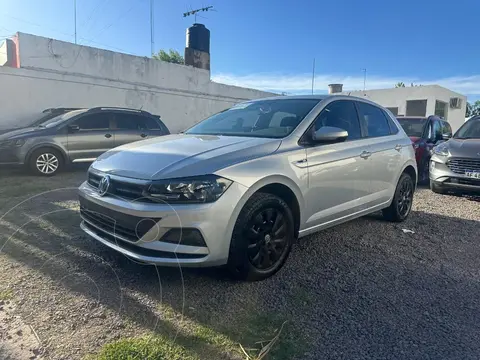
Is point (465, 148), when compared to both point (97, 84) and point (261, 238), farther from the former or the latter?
point (97, 84)

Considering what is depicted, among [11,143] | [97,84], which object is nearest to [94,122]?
[11,143]

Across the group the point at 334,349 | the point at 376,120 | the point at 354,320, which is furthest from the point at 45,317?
the point at 376,120

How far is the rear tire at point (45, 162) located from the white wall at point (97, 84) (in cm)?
389

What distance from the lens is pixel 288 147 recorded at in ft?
10.8

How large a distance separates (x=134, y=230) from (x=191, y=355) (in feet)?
3.40

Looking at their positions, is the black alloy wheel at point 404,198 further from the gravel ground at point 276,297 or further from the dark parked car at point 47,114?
the dark parked car at point 47,114

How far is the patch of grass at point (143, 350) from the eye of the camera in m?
2.11

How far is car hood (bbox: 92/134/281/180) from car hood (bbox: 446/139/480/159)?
203 inches

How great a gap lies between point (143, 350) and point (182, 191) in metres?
1.10

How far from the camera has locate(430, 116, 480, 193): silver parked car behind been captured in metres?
6.50

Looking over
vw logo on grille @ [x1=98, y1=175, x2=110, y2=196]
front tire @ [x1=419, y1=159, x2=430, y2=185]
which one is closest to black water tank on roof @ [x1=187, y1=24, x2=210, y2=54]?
front tire @ [x1=419, y1=159, x2=430, y2=185]

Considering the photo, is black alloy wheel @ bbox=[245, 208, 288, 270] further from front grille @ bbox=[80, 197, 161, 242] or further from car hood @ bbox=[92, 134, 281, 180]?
front grille @ bbox=[80, 197, 161, 242]

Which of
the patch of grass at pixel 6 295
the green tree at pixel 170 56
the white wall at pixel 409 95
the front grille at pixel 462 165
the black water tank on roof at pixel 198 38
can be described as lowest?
the patch of grass at pixel 6 295

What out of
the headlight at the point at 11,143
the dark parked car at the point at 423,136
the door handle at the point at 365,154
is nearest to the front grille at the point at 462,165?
the dark parked car at the point at 423,136
